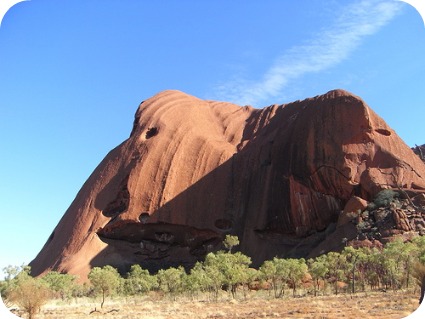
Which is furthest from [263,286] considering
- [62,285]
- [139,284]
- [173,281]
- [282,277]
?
[62,285]

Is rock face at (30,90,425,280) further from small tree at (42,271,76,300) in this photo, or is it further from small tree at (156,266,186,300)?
small tree at (156,266,186,300)

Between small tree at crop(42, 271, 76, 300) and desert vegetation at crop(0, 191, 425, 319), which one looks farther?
small tree at crop(42, 271, 76, 300)

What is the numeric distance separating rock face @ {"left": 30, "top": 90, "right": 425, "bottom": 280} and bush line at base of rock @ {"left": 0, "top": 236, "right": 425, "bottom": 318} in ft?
25.0

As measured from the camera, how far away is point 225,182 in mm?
54938

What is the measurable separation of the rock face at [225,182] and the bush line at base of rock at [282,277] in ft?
25.0

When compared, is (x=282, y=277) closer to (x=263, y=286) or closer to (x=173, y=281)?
(x=263, y=286)

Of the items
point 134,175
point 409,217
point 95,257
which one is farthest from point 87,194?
point 409,217

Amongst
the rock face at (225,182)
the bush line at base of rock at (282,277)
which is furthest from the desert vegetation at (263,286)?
the rock face at (225,182)

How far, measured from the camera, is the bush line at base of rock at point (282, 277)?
2884cm

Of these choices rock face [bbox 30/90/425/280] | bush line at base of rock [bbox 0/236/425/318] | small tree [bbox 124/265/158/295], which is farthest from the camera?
rock face [bbox 30/90/425/280]

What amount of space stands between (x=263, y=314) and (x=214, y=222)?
110 feet

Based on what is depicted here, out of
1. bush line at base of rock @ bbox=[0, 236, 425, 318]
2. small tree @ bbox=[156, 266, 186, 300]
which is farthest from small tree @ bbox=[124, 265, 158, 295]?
small tree @ bbox=[156, 266, 186, 300]

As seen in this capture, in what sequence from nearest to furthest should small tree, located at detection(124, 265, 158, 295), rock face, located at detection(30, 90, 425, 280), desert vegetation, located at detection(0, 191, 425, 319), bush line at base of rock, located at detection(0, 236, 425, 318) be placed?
desert vegetation, located at detection(0, 191, 425, 319), bush line at base of rock, located at detection(0, 236, 425, 318), small tree, located at detection(124, 265, 158, 295), rock face, located at detection(30, 90, 425, 280)

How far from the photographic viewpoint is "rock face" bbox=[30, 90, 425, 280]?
4319 cm
